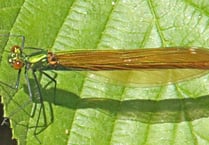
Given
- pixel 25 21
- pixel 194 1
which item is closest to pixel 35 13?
pixel 25 21

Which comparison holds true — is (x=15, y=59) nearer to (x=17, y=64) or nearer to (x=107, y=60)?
(x=17, y=64)

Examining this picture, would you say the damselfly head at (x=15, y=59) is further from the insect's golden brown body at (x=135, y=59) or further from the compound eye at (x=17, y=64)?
the insect's golden brown body at (x=135, y=59)

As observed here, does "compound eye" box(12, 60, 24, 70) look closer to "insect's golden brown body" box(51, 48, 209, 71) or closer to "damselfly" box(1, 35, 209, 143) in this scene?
"damselfly" box(1, 35, 209, 143)

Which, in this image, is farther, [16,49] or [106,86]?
[106,86]

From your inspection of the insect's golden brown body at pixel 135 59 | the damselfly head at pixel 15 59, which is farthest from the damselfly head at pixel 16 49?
the insect's golden brown body at pixel 135 59

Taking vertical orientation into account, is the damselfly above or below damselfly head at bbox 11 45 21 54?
above

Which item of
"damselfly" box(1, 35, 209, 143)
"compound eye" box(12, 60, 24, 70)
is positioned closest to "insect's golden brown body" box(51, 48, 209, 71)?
"damselfly" box(1, 35, 209, 143)

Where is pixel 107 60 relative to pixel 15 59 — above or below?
above

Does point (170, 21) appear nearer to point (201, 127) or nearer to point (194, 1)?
point (194, 1)

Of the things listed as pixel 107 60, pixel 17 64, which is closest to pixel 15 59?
pixel 17 64
